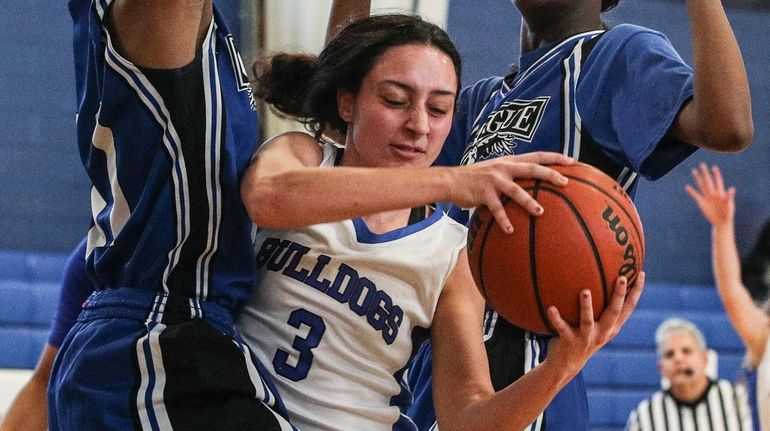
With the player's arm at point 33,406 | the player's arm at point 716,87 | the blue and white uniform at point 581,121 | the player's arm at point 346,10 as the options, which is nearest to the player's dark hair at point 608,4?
the blue and white uniform at point 581,121

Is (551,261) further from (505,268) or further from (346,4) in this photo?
(346,4)

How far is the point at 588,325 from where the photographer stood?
178 cm

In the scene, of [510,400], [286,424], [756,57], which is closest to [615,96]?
[510,400]

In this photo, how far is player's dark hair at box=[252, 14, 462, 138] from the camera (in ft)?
7.14

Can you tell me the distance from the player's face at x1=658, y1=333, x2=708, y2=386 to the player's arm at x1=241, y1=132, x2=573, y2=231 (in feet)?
15.1

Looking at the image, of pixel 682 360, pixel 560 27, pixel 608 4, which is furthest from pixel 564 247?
pixel 682 360

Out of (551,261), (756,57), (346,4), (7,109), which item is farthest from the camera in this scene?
(756,57)

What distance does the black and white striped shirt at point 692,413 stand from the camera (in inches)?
243

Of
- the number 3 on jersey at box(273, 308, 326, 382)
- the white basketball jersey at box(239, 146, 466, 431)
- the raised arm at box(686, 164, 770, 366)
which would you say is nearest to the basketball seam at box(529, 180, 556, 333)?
the white basketball jersey at box(239, 146, 466, 431)

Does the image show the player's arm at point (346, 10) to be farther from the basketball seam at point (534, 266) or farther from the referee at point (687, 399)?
the referee at point (687, 399)

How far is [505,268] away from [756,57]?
8.27 meters

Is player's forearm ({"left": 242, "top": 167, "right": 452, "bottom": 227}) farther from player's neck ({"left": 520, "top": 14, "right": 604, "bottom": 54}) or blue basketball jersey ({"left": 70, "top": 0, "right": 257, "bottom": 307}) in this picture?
player's neck ({"left": 520, "top": 14, "right": 604, "bottom": 54})

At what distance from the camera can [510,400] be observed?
1.98 meters

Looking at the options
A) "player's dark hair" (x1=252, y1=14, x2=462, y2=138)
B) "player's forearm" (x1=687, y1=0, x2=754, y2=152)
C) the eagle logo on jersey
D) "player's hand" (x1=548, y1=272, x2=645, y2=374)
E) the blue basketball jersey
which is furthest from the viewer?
the eagle logo on jersey
